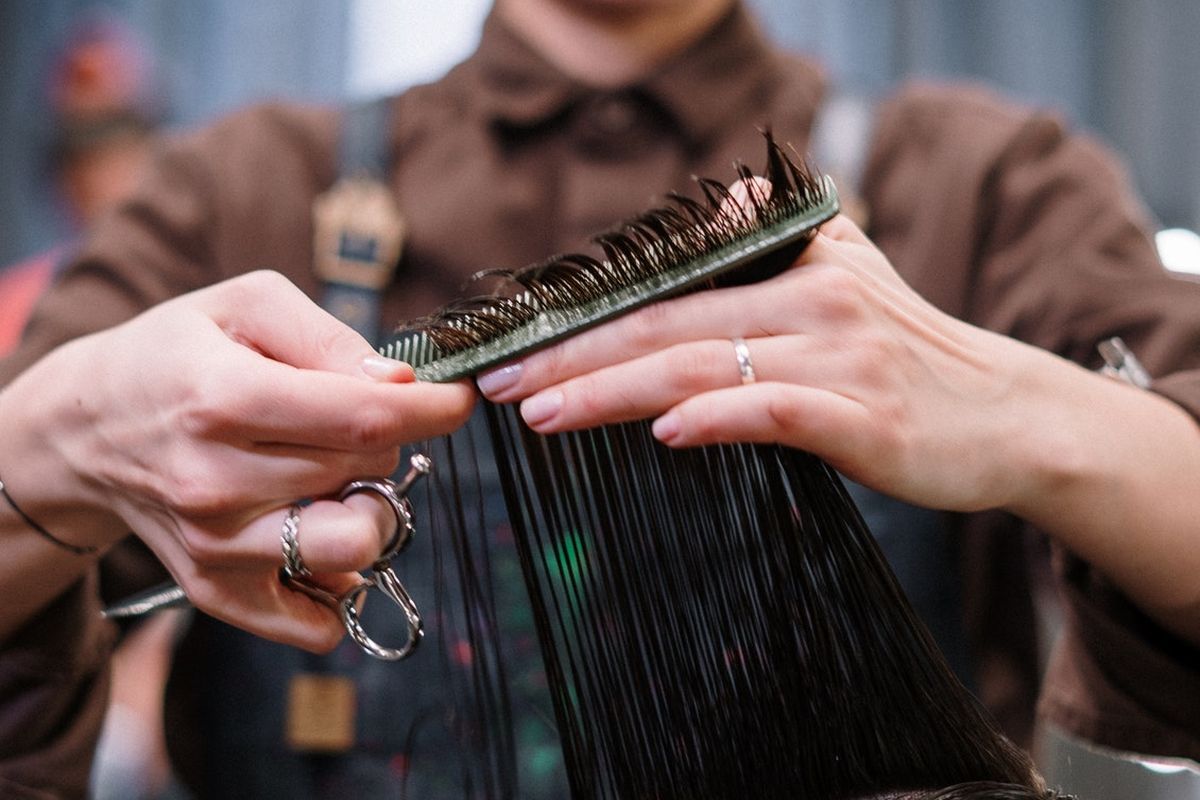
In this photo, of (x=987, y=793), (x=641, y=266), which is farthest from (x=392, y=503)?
(x=987, y=793)

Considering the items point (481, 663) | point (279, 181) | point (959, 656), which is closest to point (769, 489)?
point (481, 663)

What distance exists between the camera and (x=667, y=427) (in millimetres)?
405

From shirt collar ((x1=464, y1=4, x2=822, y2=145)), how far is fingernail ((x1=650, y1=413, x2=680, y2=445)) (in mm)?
388

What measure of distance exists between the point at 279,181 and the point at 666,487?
43 cm

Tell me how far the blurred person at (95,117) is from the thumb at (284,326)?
132 centimetres

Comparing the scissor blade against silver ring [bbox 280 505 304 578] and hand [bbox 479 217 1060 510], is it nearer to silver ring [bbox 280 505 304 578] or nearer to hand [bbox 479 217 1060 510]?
silver ring [bbox 280 505 304 578]

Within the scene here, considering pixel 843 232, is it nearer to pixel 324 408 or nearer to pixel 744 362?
pixel 744 362

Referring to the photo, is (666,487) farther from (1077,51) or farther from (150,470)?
(1077,51)

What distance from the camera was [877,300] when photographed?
0.43 metres

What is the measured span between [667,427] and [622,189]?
1.22ft

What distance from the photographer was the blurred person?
1630 millimetres

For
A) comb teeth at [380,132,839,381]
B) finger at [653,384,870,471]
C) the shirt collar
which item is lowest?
finger at [653,384,870,471]

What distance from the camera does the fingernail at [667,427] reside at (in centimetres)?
40

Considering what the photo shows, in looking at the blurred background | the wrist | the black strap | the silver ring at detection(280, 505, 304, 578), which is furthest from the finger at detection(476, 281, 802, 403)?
the blurred background
